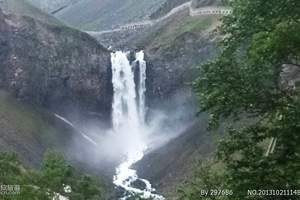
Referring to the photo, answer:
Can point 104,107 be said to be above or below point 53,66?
below

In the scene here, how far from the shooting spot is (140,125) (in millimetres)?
125625

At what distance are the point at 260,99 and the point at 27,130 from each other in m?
83.7

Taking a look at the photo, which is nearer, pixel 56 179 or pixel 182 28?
pixel 56 179

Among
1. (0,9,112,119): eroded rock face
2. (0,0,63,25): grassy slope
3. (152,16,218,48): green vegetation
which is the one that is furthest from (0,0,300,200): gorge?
(0,0,63,25): grassy slope

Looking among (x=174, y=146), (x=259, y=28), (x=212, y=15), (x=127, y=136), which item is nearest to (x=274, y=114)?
(x=259, y=28)

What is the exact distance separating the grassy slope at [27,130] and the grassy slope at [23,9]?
2326 cm

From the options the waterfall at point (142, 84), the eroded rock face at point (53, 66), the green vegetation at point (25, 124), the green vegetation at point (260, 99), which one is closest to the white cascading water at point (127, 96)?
the waterfall at point (142, 84)

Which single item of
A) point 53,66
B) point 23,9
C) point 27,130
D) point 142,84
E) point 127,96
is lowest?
point 27,130

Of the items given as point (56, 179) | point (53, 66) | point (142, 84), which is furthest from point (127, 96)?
point (56, 179)

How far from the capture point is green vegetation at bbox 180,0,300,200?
70.9 ft

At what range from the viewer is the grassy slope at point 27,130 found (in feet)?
316

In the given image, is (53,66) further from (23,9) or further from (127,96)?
(23,9)

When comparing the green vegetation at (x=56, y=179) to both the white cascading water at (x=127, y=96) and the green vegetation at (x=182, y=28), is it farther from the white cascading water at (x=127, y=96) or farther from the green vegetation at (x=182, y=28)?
the green vegetation at (x=182, y=28)

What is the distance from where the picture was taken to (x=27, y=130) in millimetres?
103562
